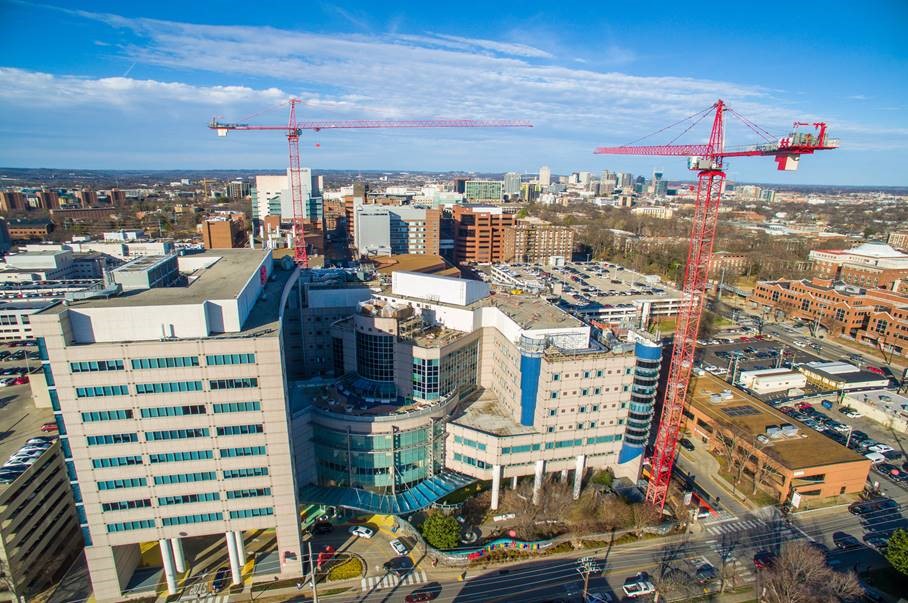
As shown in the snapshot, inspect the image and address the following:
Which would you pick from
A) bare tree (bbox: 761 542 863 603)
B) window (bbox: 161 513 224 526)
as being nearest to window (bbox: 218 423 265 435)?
window (bbox: 161 513 224 526)

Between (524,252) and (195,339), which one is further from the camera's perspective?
(524,252)

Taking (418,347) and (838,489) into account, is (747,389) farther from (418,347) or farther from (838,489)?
(418,347)

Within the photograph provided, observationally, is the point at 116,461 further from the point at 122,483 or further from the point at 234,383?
the point at 234,383

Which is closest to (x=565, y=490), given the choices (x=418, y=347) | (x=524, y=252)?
(x=418, y=347)

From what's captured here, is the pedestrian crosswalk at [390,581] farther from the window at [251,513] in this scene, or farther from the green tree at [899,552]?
the green tree at [899,552]

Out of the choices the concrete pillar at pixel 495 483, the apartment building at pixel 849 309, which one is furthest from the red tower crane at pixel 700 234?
the apartment building at pixel 849 309
